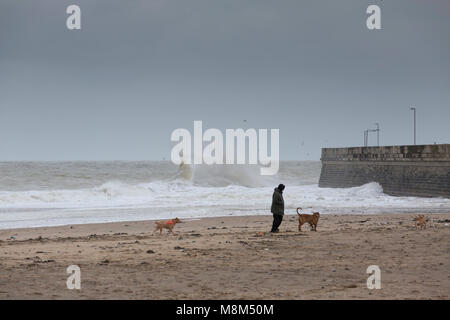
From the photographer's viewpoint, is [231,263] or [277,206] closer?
[231,263]

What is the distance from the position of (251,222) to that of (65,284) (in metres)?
11.1

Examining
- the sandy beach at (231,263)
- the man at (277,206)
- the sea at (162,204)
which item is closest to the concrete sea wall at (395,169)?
the sea at (162,204)

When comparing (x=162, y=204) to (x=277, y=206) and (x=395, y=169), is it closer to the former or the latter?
(x=395, y=169)

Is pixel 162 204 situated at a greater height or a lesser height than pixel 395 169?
lesser

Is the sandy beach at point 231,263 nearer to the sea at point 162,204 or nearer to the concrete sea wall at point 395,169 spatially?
the sea at point 162,204

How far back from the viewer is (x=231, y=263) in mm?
10430

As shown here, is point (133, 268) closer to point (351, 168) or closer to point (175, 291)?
point (175, 291)

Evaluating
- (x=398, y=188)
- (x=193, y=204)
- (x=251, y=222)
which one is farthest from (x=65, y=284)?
(x=398, y=188)

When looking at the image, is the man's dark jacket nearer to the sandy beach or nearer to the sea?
the sandy beach

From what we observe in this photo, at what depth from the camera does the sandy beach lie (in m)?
8.16

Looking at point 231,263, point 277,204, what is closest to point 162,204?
point 277,204

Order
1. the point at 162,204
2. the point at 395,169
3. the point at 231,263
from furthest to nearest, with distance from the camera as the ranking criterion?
1. the point at 395,169
2. the point at 162,204
3. the point at 231,263

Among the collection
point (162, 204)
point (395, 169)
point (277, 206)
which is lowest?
point (162, 204)

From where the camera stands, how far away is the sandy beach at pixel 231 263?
321 inches
